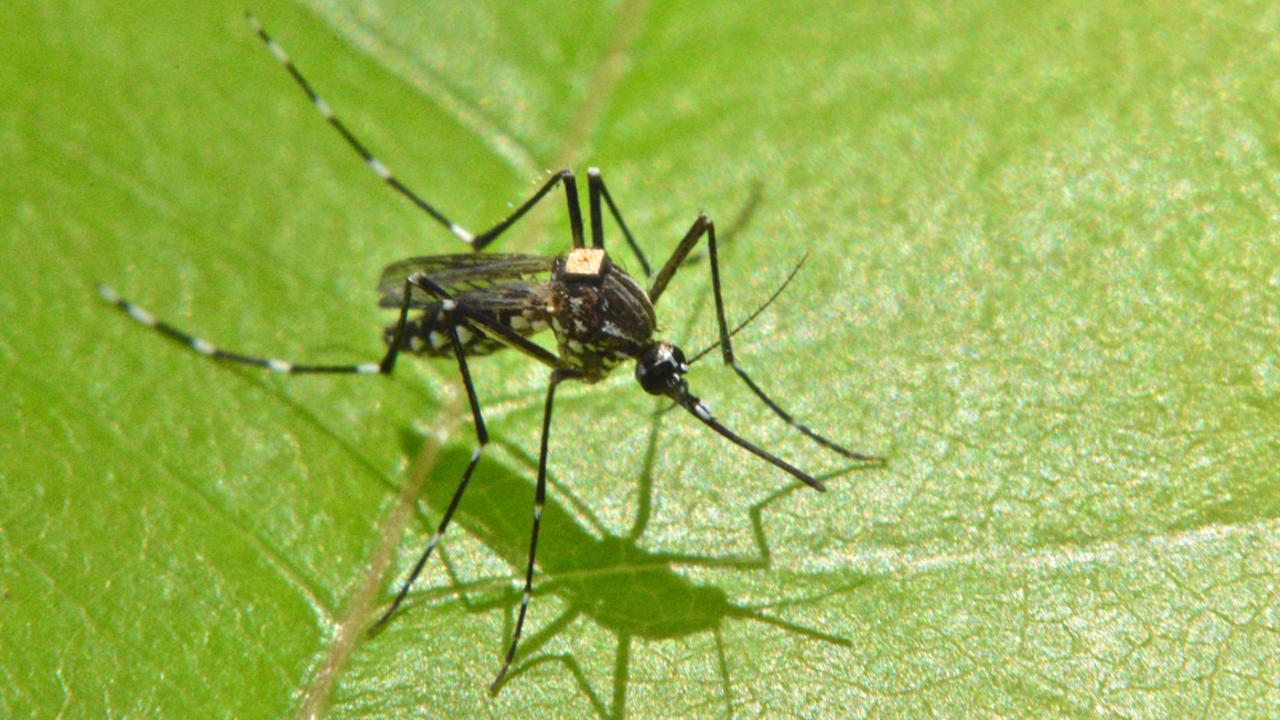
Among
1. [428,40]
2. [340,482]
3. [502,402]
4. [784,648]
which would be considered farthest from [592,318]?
[428,40]

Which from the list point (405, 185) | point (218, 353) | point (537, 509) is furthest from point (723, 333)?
point (218, 353)

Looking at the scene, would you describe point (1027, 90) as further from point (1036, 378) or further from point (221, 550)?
point (221, 550)

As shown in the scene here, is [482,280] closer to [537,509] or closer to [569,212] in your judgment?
[569,212]

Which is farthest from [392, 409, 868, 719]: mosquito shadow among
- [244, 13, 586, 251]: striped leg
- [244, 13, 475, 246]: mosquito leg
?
[244, 13, 475, 246]: mosquito leg

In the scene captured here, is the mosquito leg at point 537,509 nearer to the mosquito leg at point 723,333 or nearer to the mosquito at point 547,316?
the mosquito at point 547,316

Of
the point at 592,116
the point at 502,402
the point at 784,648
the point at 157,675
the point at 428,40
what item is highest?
the point at 428,40

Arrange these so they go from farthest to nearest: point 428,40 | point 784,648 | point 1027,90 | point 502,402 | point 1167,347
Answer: point 428,40 → point 1027,90 → point 502,402 → point 1167,347 → point 784,648

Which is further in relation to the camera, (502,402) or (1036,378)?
(502,402)
